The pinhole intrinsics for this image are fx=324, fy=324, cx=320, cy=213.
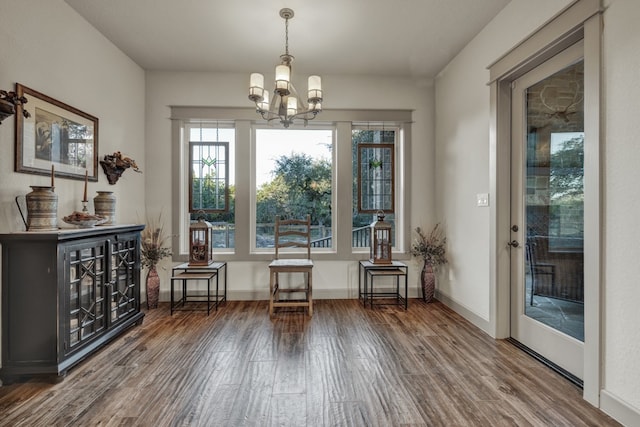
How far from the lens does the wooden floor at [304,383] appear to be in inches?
70.8

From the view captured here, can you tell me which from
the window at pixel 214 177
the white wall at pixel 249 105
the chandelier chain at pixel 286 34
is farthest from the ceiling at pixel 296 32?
the window at pixel 214 177

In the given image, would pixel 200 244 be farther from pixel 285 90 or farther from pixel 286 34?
pixel 286 34

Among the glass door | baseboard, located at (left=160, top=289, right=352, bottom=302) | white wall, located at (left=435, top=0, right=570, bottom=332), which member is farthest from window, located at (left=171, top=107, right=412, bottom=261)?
the glass door

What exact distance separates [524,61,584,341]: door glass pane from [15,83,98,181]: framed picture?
3806mm

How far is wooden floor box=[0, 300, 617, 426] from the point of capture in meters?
1.80

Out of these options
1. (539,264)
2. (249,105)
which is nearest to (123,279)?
(249,105)

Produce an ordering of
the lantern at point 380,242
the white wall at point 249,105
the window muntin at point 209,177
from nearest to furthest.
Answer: the lantern at point 380,242, the white wall at point 249,105, the window muntin at point 209,177

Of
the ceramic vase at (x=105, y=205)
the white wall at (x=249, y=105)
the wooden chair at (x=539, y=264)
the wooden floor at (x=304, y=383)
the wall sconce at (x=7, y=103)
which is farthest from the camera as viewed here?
the white wall at (x=249, y=105)

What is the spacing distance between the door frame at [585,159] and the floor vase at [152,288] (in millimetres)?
3622

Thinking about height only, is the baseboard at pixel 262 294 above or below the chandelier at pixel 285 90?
below

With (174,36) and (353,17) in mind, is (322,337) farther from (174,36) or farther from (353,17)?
(174,36)

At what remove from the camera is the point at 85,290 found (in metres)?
2.45

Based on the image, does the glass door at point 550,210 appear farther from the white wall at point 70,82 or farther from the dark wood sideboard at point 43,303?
the white wall at point 70,82

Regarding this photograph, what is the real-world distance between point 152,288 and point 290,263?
1.69 meters
